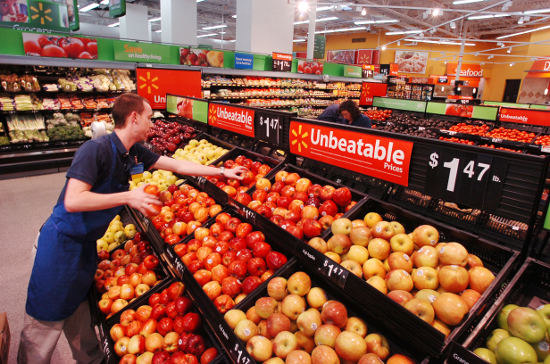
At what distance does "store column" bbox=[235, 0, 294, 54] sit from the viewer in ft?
34.4

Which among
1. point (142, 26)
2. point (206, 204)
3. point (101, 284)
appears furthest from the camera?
point (142, 26)

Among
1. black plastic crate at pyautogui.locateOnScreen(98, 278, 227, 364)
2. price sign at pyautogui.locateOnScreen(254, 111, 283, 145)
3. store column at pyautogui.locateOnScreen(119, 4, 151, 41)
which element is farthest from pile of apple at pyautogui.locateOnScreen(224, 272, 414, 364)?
store column at pyautogui.locateOnScreen(119, 4, 151, 41)

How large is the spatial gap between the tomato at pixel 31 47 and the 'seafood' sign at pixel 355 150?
6513mm

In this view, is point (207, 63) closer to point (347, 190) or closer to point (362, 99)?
point (362, 99)

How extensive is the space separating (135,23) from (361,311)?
704 inches

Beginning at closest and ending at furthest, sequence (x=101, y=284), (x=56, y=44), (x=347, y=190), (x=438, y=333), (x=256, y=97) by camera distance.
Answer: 1. (x=438, y=333)
2. (x=347, y=190)
3. (x=101, y=284)
4. (x=56, y=44)
5. (x=256, y=97)

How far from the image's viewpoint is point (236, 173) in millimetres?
2773

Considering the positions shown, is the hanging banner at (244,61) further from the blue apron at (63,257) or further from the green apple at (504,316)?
the green apple at (504,316)

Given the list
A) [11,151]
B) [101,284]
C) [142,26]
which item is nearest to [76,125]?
[11,151]

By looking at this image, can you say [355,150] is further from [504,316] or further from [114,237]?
[114,237]

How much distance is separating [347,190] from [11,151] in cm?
759

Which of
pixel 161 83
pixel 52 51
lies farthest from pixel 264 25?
pixel 52 51

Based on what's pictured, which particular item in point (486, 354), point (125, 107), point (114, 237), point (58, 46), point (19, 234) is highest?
point (58, 46)

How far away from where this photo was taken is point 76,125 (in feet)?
24.5
